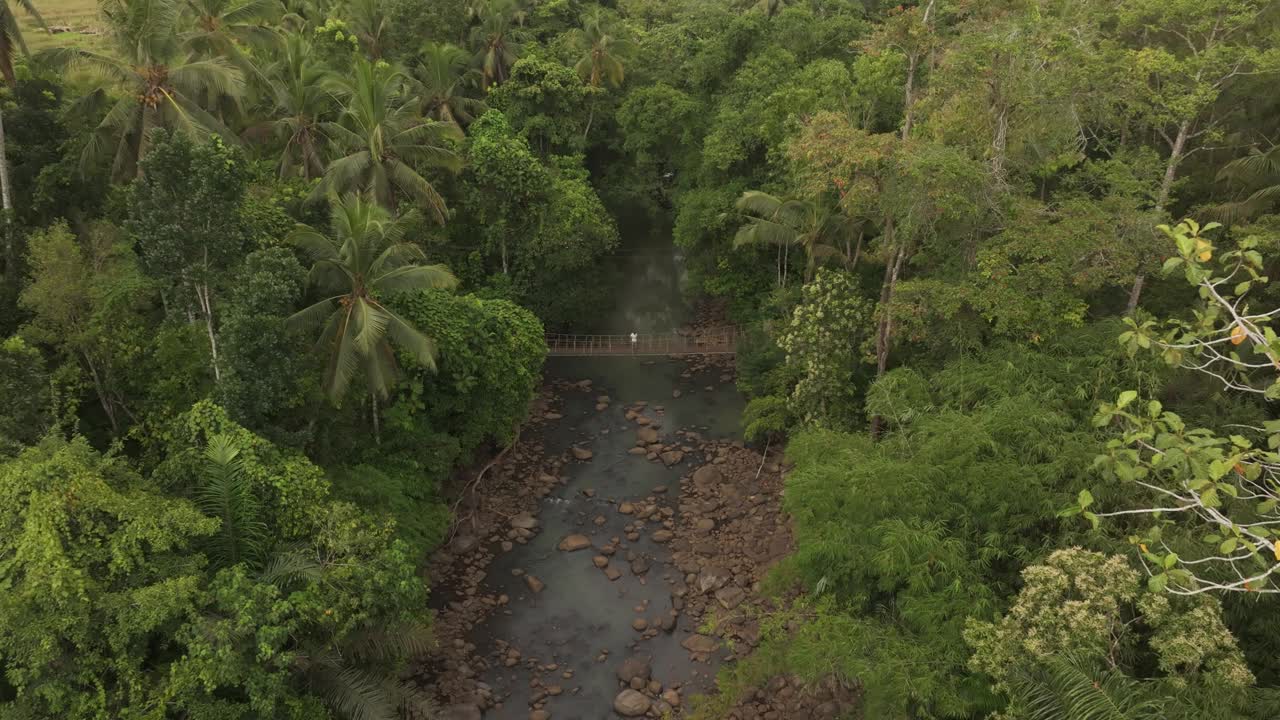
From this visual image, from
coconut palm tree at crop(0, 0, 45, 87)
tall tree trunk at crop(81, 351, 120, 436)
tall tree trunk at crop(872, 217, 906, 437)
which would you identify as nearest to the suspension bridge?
tall tree trunk at crop(872, 217, 906, 437)

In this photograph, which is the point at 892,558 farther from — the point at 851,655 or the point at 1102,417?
the point at 1102,417

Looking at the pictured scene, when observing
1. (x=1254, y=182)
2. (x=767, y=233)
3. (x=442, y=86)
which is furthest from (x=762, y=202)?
(x=442, y=86)

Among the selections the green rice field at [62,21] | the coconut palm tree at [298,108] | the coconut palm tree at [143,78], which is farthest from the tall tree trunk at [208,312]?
the green rice field at [62,21]

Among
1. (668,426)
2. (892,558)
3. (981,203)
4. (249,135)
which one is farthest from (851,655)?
(249,135)

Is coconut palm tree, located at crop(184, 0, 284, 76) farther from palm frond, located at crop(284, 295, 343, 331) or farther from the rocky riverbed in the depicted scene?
the rocky riverbed

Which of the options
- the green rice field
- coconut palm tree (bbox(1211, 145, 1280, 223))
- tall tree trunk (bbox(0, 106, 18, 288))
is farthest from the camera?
the green rice field

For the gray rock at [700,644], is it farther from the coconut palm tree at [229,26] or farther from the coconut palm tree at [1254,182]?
the coconut palm tree at [229,26]
